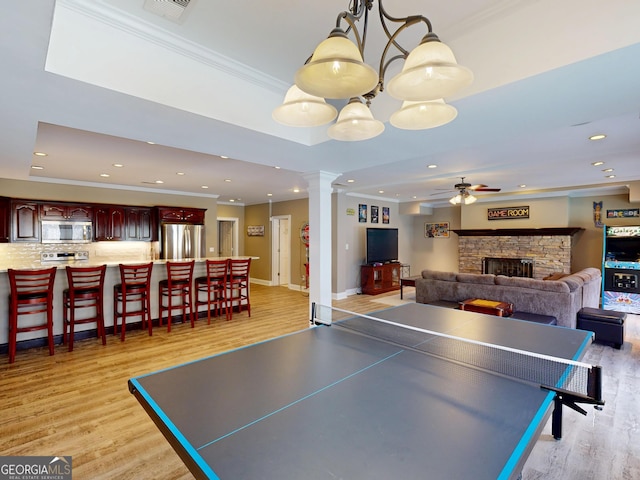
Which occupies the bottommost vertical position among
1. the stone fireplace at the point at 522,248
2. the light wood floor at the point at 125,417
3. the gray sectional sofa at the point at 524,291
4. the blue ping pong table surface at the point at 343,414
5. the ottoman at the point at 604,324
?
the light wood floor at the point at 125,417

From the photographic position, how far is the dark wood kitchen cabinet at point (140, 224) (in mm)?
6754

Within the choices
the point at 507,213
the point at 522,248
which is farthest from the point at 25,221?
the point at 522,248

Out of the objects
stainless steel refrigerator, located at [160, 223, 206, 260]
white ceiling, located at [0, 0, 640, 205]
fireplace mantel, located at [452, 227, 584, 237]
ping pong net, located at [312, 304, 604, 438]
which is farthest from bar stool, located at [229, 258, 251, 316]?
fireplace mantel, located at [452, 227, 584, 237]

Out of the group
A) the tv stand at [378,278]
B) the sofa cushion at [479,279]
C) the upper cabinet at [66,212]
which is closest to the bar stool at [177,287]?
the upper cabinet at [66,212]

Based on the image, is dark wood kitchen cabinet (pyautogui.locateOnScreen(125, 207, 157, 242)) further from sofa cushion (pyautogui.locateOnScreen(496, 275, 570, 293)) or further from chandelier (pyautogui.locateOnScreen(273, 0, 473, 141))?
sofa cushion (pyautogui.locateOnScreen(496, 275, 570, 293))

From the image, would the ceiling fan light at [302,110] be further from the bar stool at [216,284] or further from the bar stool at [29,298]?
the bar stool at [216,284]

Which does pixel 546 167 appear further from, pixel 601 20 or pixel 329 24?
pixel 329 24

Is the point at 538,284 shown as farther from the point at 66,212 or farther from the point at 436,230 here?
the point at 66,212

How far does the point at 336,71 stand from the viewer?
3.90 feet

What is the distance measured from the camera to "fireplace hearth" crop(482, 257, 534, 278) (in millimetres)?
7884

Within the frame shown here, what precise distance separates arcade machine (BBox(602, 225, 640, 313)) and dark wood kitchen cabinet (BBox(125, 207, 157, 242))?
9664 mm

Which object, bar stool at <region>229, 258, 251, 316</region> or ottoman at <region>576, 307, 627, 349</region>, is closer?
ottoman at <region>576, 307, 627, 349</region>

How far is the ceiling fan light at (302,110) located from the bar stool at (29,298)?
150 inches

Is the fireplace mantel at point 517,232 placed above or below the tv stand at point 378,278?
above
